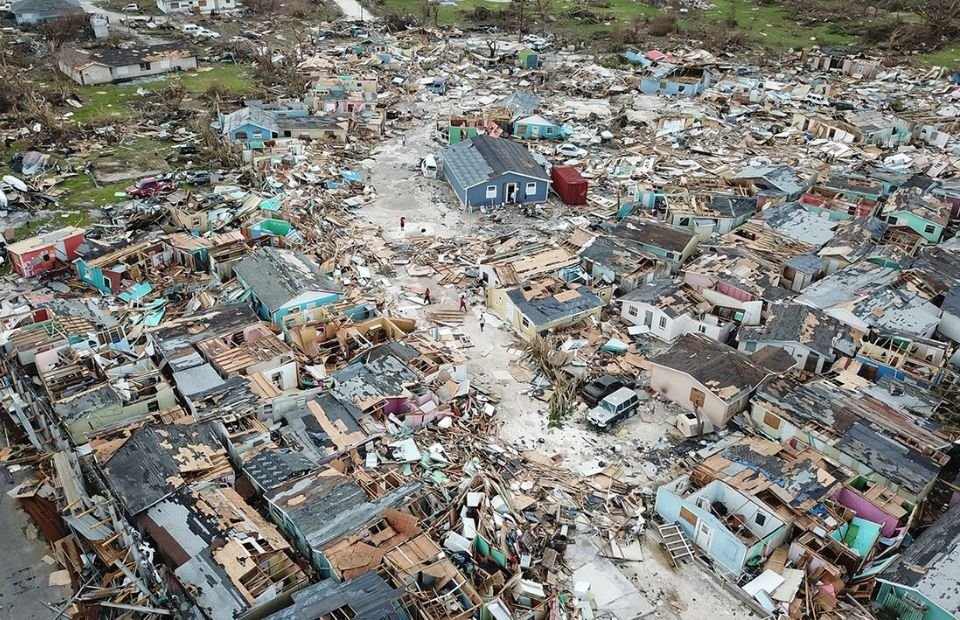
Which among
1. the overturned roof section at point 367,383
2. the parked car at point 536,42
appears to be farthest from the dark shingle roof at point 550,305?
the parked car at point 536,42

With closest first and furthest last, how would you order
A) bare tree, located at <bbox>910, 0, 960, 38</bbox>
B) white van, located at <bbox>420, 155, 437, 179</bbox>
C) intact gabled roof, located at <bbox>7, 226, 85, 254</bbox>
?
1. intact gabled roof, located at <bbox>7, 226, 85, 254</bbox>
2. white van, located at <bbox>420, 155, 437, 179</bbox>
3. bare tree, located at <bbox>910, 0, 960, 38</bbox>

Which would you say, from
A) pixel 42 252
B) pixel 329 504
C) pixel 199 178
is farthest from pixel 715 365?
pixel 199 178

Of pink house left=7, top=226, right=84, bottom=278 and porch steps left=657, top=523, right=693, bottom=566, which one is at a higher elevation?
pink house left=7, top=226, right=84, bottom=278

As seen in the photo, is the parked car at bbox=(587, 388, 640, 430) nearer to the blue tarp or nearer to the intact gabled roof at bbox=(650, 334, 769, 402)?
the intact gabled roof at bbox=(650, 334, 769, 402)

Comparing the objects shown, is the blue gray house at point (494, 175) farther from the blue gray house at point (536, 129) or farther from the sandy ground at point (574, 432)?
the blue gray house at point (536, 129)

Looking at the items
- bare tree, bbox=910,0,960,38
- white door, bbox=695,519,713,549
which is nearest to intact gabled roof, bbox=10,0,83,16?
white door, bbox=695,519,713,549

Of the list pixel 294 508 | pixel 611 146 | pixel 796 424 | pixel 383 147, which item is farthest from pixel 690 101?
pixel 294 508

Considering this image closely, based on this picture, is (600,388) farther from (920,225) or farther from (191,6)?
(191,6)
